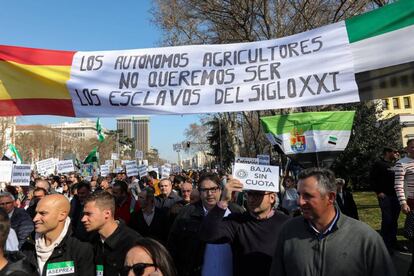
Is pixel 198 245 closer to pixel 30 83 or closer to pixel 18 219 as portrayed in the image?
pixel 30 83

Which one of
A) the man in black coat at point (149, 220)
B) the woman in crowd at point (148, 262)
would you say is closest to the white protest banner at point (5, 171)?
the man in black coat at point (149, 220)

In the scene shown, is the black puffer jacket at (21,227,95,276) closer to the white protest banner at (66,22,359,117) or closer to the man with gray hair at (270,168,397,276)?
the white protest banner at (66,22,359,117)

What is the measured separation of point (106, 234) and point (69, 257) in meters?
0.38

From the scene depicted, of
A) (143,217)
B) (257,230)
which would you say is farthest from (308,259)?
(143,217)

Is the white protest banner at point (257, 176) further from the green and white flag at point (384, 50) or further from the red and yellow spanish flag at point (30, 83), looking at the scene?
the red and yellow spanish flag at point (30, 83)

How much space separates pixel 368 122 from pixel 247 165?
80.8 feet

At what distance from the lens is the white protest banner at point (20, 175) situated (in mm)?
9656

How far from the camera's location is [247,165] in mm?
3871

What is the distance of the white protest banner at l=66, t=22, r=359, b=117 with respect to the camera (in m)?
3.58

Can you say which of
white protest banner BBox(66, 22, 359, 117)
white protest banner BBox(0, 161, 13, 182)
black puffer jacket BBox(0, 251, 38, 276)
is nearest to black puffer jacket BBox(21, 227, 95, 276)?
black puffer jacket BBox(0, 251, 38, 276)

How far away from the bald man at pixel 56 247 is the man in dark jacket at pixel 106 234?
11 cm

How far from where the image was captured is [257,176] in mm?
3836

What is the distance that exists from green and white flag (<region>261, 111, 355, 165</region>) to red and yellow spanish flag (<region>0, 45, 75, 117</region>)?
5795 millimetres

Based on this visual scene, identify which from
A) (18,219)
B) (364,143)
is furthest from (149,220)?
(364,143)
